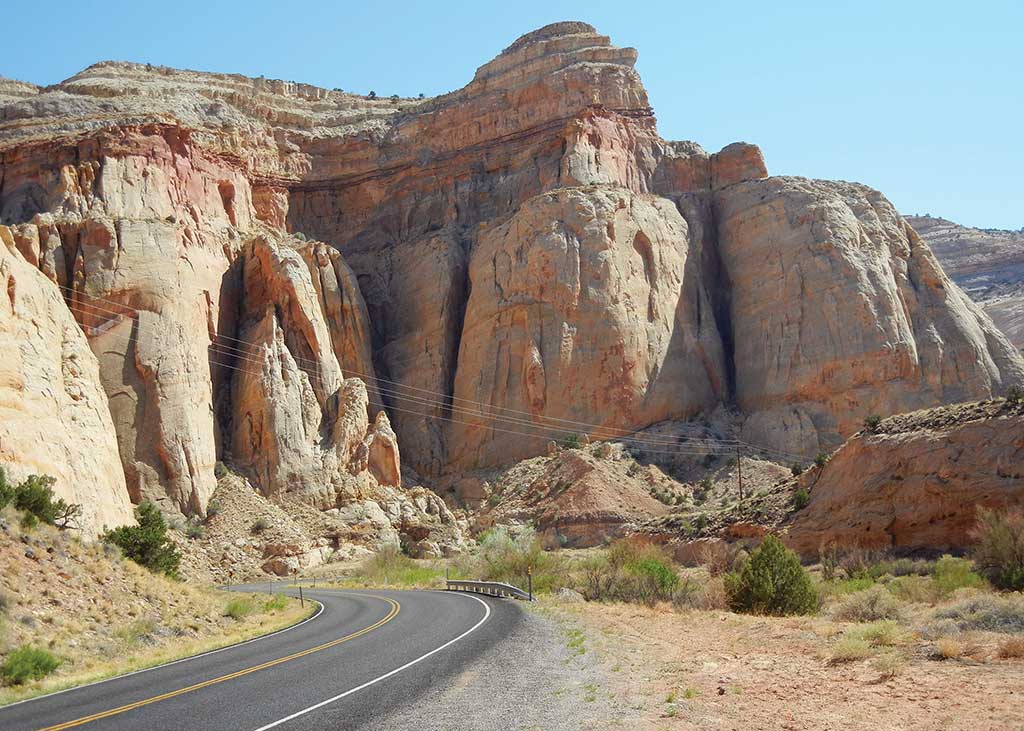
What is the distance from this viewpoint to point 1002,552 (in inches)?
974

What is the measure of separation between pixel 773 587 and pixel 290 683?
1417 centimetres

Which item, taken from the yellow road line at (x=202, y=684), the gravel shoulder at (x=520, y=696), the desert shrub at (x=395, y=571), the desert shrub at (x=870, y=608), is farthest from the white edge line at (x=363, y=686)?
the desert shrub at (x=395, y=571)

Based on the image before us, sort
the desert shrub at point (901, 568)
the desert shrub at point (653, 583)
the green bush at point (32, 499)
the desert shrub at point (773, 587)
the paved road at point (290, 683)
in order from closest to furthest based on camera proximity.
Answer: the paved road at point (290, 683) < the green bush at point (32, 499) < the desert shrub at point (773, 587) < the desert shrub at point (653, 583) < the desert shrub at point (901, 568)

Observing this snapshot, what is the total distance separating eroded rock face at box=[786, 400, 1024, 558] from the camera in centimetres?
3450

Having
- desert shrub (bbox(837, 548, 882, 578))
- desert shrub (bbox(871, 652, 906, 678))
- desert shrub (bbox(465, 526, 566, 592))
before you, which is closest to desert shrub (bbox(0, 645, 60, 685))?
desert shrub (bbox(871, 652, 906, 678))

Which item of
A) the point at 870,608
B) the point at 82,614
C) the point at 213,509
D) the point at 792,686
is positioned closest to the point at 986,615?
the point at 870,608

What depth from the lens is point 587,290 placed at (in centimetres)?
6519

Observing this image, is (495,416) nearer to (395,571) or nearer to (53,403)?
(395,571)

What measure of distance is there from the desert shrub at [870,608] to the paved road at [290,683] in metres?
7.46

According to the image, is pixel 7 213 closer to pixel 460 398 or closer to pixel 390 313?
pixel 390 313

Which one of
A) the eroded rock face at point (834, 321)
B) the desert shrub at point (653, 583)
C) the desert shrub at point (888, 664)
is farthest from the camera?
the eroded rock face at point (834, 321)

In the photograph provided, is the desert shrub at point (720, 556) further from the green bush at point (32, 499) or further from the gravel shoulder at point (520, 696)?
the green bush at point (32, 499)

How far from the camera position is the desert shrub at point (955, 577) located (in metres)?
23.9

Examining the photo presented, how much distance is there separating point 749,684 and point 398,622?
1219cm
